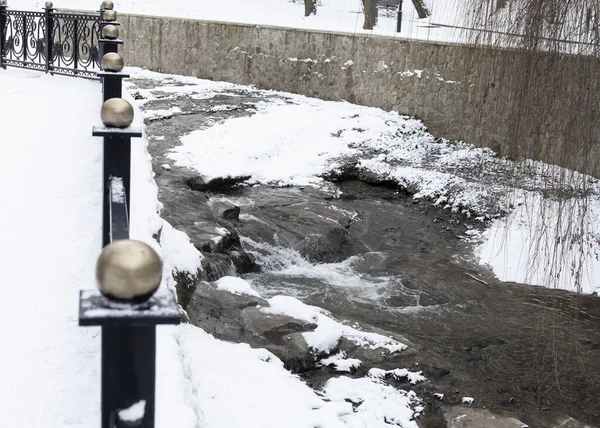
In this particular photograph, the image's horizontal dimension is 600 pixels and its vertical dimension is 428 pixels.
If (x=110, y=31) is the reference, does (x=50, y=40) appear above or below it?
below

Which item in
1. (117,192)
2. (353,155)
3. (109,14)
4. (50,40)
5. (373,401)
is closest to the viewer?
(117,192)

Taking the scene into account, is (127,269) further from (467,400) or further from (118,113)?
(467,400)

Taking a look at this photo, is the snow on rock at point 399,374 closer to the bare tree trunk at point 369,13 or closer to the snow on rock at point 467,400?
the snow on rock at point 467,400

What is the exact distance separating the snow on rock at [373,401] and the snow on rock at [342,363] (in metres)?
0.20

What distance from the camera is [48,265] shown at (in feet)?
15.1

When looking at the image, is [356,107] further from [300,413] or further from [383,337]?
[300,413]

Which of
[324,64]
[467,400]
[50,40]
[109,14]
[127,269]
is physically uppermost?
[109,14]

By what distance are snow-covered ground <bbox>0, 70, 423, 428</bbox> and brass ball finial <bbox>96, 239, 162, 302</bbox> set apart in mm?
1413

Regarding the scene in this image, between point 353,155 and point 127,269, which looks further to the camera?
point 353,155

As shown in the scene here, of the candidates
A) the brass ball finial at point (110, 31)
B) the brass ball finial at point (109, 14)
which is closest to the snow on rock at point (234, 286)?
the brass ball finial at point (110, 31)

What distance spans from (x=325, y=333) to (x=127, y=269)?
5770 mm

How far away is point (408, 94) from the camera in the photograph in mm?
16922

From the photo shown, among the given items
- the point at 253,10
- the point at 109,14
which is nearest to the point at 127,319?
the point at 109,14

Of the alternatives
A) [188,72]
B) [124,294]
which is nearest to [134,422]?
[124,294]
